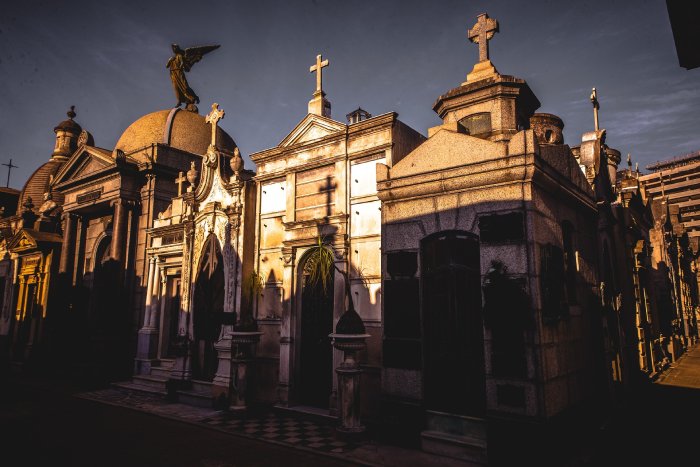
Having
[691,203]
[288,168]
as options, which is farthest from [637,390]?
[691,203]

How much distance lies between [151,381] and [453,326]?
10.5 metres

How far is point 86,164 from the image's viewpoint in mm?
18266

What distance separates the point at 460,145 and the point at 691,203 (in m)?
70.1

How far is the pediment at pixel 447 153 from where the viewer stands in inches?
269

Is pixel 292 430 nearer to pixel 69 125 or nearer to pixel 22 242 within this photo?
pixel 22 242

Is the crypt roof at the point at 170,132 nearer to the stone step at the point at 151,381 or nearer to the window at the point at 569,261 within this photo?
the stone step at the point at 151,381

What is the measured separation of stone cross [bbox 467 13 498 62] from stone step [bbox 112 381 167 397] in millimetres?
12334

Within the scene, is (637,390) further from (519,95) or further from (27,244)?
(27,244)

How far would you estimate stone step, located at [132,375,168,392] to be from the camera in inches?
514

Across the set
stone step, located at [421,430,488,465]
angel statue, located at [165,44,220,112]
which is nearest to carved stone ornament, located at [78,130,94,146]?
angel statue, located at [165,44,220,112]

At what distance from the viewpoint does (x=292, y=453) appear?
7.42 metres

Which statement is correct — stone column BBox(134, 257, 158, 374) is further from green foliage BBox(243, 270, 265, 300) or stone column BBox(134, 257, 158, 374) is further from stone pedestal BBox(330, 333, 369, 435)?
stone pedestal BBox(330, 333, 369, 435)

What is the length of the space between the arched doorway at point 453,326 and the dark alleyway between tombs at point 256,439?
0.91 m

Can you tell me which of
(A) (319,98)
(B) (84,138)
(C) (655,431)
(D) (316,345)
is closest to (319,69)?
(A) (319,98)
